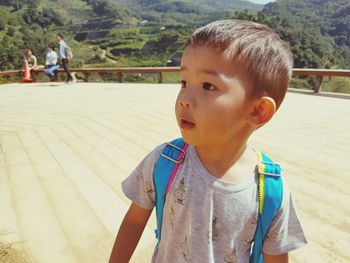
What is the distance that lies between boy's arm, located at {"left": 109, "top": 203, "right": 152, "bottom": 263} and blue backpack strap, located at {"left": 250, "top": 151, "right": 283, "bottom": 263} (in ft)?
1.41

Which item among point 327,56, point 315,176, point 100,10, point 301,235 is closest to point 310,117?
point 315,176

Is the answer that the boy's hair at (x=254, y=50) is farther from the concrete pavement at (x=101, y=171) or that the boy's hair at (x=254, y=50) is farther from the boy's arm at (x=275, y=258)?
the concrete pavement at (x=101, y=171)

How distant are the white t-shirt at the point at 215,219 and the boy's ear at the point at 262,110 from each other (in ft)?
0.62

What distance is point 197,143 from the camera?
1.12 m

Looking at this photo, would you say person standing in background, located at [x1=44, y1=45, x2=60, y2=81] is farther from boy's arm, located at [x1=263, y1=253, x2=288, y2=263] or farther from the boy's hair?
boy's arm, located at [x1=263, y1=253, x2=288, y2=263]

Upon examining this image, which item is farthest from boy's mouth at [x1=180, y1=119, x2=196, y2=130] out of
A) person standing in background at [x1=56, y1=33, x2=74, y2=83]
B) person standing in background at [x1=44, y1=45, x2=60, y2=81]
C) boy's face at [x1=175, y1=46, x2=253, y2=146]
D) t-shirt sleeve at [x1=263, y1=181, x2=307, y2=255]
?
person standing in background at [x1=44, y1=45, x2=60, y2=81]

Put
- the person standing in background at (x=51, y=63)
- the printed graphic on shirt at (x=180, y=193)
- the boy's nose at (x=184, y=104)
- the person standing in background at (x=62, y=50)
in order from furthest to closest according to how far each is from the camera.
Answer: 1. the person standing in background at (x=51, y=63)
2. the person standing in background at (x=62, y=50)
3. the printed graphic on shirt at (x=180, y=193)
4. the boy's nose at (x=184, y=104)

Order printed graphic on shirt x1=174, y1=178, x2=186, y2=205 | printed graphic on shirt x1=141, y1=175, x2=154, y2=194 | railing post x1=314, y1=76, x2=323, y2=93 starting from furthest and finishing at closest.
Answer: railing post x1=314, y1=76, x2=323, y2=93 → printed graphic on shirt x1=141, y1=175, x2=154, y2=194 → printed graphic on shirt x1=174, y1=178, x2=186, y2=205

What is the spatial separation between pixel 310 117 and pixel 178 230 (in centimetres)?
541

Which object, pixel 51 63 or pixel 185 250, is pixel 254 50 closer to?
pixel 185 250

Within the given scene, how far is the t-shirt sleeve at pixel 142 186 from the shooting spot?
49.9 inches

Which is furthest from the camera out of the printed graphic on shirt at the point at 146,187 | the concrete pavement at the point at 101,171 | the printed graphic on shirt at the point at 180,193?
the concrete pavement at the point at 101,171

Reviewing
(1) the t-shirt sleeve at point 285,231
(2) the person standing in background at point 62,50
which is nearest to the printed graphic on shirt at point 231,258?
(1) the t-shirt sleeve at point 285,231

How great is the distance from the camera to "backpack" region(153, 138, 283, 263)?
1.12 m
